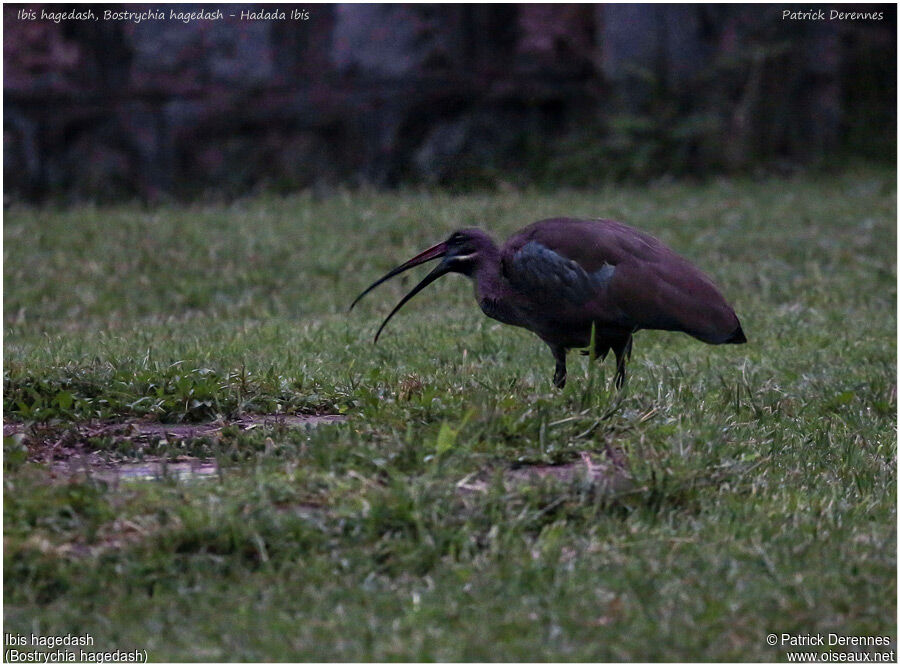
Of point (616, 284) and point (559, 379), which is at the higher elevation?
point (616, 284)

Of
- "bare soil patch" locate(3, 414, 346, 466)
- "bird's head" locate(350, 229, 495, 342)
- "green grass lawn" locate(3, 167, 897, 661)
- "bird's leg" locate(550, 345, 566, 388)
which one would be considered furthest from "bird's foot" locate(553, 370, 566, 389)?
"bare soil patch" locate(3, 414, 346, 466)

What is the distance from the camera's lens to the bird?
20.0 ft

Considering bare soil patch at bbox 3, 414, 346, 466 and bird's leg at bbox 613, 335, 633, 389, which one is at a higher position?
bird's leg at bbox 613, 335, 633, 389

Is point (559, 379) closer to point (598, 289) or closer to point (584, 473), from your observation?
point (598, 289)

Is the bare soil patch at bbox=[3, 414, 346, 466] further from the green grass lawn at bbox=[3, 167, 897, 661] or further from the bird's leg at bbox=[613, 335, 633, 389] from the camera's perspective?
the bird's leg at bbox=[613, 335, 633, 389]

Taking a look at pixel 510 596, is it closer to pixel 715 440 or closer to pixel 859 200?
pixel 715 440

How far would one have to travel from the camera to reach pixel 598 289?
610 cm

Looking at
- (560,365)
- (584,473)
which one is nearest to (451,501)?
(584,473)

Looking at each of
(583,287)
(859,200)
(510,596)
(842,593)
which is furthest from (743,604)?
(859,200)

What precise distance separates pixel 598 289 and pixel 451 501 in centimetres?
180

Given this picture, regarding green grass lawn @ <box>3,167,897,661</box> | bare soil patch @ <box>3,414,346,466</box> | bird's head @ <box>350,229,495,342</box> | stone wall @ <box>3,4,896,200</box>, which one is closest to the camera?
green grass lawn @ <box>3,167,897,661</box>

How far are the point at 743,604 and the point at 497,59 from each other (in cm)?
1177

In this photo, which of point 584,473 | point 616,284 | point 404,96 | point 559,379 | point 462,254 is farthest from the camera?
point 404,96

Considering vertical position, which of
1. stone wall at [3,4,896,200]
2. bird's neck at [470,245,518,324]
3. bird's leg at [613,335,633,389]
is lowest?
bird's leg at [613,335,633,389]
